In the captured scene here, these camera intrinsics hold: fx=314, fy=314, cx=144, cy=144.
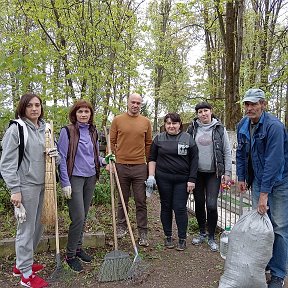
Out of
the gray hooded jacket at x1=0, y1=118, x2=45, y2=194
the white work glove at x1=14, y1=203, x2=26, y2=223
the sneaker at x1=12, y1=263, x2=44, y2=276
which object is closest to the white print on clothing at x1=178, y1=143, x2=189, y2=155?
the gray hooded jacket at x1=0, y1=118, x2=45, y2=194

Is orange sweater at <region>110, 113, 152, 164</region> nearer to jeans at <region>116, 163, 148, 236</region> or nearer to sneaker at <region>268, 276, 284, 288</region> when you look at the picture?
jeans at <region>116, 163, 148, 236</region>

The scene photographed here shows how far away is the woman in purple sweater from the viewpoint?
3.49 m

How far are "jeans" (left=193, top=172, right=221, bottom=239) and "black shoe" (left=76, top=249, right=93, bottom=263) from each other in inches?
62.6

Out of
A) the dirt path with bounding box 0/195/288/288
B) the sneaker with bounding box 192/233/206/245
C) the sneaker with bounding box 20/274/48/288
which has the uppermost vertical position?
the sneaker with bounding box 20/274/48/288

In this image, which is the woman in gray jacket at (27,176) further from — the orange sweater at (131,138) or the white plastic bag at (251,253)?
the white plastic bag at (251,253)

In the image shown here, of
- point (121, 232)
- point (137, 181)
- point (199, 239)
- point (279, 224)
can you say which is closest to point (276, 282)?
point (279, 224)

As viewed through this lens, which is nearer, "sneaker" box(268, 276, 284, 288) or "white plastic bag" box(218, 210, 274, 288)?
"white plastic bag" box(218, 210, 274, 288)

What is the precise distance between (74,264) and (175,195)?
4.87 feet

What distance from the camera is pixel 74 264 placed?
360cm

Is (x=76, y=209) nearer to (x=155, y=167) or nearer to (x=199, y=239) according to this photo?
(x=155, y=167)

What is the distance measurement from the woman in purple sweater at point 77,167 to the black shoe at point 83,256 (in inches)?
4.5

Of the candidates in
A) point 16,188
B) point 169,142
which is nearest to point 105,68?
point 169,142

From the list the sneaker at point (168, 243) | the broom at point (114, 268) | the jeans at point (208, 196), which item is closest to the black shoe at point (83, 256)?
the broom at point (114, 268)

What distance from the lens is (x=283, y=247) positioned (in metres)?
3.11
